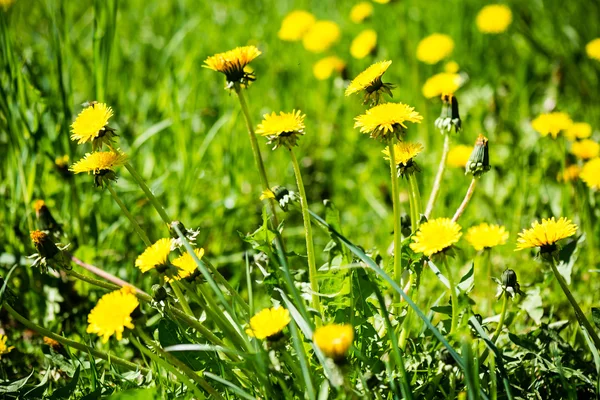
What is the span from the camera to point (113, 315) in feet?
3.55

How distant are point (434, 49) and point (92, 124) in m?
1.92

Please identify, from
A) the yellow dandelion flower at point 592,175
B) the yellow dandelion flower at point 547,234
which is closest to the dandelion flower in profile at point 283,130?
the yellow dandelion flower at point 547,234

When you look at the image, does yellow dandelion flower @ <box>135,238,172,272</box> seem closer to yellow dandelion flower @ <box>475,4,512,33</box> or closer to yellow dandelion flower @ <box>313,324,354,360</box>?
yellow dandelion flower @ <box>313,324,354,360</box>

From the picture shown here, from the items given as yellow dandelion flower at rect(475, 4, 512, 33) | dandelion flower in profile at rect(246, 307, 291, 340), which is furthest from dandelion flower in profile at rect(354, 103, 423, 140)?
yellow dandelion flower at rect(475, 4, 512, 33)

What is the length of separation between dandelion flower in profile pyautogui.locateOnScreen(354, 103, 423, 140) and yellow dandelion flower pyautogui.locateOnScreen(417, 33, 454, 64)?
165 cm

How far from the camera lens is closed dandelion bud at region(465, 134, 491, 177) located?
1.35m

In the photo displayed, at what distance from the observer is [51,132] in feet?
7.23

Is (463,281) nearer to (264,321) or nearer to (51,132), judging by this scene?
(264,321)

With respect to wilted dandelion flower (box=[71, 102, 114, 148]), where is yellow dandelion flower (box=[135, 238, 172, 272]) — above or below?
below

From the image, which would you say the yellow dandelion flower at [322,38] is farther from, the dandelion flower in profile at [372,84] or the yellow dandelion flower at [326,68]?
the dandelion flower in profile at [372,84]

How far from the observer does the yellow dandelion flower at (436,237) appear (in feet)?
3.80

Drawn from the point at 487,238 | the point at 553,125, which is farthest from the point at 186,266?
the point at 553,125

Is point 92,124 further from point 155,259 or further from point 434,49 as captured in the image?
point 434,49

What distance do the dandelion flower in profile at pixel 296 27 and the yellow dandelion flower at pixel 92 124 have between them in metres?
2.01
